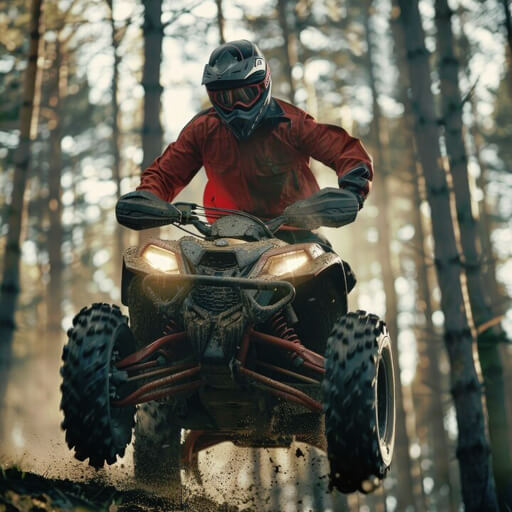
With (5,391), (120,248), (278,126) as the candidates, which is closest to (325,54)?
(120,248)

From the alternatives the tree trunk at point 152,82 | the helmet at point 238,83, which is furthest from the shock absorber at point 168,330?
the tree trunk at point 152,82

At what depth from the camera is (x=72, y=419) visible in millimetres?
4547

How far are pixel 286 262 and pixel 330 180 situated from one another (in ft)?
73.7

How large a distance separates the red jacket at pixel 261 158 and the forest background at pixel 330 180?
2337 millimetres

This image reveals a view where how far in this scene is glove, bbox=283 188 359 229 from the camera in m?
4.98

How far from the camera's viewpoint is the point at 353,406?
4273mm

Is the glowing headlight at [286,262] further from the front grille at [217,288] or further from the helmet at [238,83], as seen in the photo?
the helmet at [238,83]

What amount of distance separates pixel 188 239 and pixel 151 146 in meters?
4.88

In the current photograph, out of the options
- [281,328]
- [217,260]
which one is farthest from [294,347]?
[217,260]

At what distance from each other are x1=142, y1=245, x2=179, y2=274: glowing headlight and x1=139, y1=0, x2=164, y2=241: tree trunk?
15.0ft

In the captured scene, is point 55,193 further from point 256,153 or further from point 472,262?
point 256,153

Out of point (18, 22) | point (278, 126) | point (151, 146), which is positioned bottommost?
point (278, 126)

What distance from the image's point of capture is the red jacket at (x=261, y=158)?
587 centimetres

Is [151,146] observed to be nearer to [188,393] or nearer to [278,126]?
[278,126]
